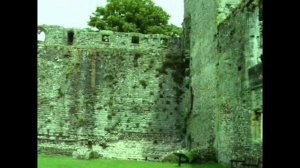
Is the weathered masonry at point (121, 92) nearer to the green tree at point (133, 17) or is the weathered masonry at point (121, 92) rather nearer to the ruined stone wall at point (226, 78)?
the ruined stone wall at point (226, 78)

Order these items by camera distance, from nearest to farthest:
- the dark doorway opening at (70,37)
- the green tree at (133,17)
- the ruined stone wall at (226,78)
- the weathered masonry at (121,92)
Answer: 1. the ruined stone wall at (226,78)
2. the weathered masonry at (121,92)
3. the dark doorway opening at (70,37)
4. the green tree at (133,17)

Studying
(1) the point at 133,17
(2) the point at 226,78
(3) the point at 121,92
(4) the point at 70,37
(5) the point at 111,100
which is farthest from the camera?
(1) the point at 133,17

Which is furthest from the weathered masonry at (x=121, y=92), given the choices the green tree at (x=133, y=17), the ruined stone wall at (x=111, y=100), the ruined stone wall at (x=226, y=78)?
the green tree at (x=133, y=17)

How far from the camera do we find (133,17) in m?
43.4

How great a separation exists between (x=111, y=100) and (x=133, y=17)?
782 inches

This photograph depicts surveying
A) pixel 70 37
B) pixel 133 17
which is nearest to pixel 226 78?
pixel 70 37

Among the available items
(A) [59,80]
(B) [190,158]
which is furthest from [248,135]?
(A) [59,80]

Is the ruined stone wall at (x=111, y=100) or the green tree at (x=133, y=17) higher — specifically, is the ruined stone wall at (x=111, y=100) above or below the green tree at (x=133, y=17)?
below

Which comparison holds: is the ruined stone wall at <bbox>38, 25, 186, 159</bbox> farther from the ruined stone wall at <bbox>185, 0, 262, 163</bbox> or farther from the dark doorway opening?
the ruined stone wall at <bbox>185, 0, 262, 163</bbox>

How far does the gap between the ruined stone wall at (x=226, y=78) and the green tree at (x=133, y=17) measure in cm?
1921

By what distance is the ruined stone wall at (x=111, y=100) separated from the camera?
24078 mm

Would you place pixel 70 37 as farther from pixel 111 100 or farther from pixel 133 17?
pixel 133 17
